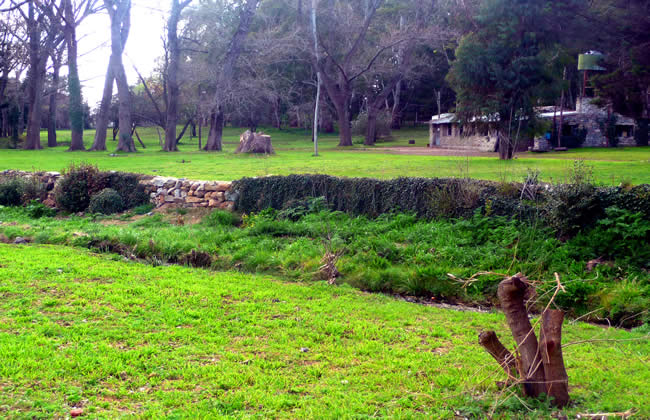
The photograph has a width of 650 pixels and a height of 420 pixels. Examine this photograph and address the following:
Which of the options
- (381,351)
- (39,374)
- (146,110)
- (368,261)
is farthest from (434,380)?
(146,110)

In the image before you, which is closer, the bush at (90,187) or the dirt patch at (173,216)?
the dirt patch at (173,216)

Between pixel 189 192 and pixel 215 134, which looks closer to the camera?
pixel 189 192

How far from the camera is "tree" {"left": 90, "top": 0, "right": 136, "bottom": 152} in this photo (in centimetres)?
3431

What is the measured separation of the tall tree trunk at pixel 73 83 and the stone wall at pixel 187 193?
24574 millimetres

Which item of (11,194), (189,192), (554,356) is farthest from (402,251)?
(11,194)

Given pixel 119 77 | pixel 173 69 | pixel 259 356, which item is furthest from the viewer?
pixel 173 69

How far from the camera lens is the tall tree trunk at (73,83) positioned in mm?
37594

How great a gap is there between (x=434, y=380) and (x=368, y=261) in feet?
14.9

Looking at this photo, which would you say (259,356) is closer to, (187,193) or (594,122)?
(187,193)

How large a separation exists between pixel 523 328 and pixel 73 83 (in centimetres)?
4084

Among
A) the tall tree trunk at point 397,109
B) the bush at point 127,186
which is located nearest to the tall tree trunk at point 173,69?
the bush at point 127,186

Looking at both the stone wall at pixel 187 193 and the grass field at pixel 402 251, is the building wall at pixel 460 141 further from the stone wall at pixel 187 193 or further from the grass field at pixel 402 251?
the grass field at pixel 402 251

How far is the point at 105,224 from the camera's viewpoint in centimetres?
1310

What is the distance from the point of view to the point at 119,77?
35.3 metres
